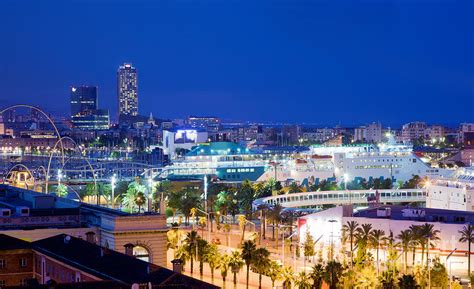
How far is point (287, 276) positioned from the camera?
167 feet

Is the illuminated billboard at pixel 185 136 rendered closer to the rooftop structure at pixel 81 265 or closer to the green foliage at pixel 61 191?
the green foliage at pixel 61 191

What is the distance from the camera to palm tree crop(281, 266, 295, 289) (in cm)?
5022

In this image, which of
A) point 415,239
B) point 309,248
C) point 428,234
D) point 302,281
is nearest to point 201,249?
point 309,248

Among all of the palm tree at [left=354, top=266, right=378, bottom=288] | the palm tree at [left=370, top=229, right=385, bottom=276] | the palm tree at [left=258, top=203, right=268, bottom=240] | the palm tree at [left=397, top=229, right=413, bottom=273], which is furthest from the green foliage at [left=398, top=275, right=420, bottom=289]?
the palm tree at [left=258, top=203, right=268, bottom=240]

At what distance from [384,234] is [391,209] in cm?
565

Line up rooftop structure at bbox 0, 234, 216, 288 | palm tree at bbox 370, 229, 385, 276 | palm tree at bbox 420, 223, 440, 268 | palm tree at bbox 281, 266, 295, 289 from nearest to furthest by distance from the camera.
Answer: rooftop structure at bbox 0, 234, 216, 288 → palm tree at bbox 281, 266, 295, 289 → palm tree at bbox 420, 223, 440, 268 → palm tree at bbox 370, 229, 385, 276

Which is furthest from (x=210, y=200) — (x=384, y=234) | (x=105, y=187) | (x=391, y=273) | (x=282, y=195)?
(x=391, y=273)

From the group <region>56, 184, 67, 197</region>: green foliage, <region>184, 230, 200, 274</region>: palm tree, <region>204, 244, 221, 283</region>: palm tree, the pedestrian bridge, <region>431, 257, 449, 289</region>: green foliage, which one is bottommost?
<region>431, 257, 449, 289</region>: green foliage

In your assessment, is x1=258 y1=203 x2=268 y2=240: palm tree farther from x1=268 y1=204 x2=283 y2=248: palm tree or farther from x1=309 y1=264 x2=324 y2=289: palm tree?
x1=309 y1=264 x2=324 y2=289: palm tree

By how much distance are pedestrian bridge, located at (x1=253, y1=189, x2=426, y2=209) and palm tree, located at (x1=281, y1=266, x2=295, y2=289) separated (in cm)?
4565

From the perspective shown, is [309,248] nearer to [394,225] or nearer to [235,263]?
[394,225]

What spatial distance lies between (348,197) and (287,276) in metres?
51.2

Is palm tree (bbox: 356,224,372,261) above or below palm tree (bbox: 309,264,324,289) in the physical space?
above

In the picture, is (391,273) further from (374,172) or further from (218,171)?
(218,171)
